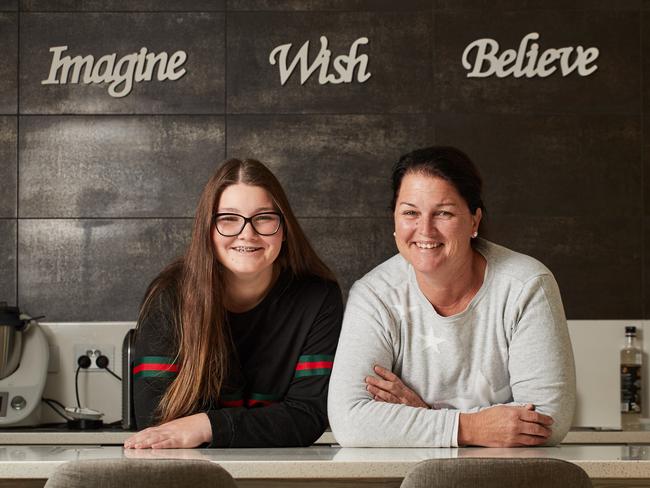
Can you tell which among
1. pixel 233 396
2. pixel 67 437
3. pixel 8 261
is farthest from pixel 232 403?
pixel 8 261

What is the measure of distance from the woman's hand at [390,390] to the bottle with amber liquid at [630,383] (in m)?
1.94

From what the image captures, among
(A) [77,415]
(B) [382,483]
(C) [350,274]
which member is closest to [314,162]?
(C) [350,274]

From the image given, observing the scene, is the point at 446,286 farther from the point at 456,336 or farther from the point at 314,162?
the point at 314,162

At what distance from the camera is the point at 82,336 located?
373 centimetres

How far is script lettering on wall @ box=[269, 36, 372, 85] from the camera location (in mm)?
3799

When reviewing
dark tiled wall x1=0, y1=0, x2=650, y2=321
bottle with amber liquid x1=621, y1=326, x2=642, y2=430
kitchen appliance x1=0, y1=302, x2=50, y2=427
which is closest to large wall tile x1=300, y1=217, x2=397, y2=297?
dark tiled wall x1=0, y1=0, x2=650, y2=321

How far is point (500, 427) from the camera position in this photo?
6.16 ft

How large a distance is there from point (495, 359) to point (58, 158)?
90.1 inches

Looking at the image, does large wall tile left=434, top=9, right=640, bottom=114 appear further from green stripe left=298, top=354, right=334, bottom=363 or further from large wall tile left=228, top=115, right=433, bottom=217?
green stripe left=298, top=354, right=334, bottom=363

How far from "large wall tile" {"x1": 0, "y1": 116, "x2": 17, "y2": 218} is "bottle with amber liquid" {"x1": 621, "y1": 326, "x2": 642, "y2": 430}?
93.1 inches

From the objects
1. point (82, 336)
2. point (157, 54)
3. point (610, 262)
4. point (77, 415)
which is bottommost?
point (77, 415)

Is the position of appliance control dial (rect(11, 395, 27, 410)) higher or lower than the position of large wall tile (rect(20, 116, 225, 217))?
lower

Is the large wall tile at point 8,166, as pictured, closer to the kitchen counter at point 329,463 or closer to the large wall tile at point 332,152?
the large wall tile at point 332,152

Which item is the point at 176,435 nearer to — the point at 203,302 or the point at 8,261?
the point at 203,302
